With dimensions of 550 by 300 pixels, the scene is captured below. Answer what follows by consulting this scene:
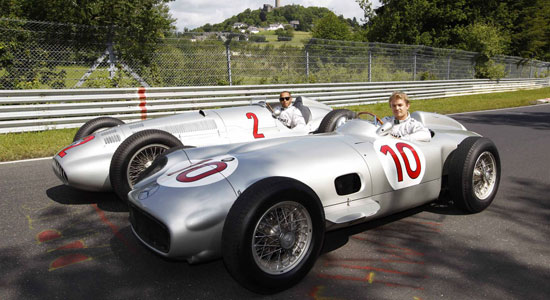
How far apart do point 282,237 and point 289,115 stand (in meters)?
3.31

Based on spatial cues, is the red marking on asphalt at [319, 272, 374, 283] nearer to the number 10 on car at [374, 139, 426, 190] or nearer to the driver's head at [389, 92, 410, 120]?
the number 10 on car at [374, 139, 426, 190]

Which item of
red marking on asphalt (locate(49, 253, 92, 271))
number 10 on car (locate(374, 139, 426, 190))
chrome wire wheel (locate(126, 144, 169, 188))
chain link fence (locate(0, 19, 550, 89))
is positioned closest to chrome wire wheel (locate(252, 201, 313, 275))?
number 10 on car (locate(374, 139, 426, 190))

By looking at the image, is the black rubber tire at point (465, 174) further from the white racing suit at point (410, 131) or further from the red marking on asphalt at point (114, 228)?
the red marking on asphalt at point (114, 228)

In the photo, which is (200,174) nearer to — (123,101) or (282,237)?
(282,237)

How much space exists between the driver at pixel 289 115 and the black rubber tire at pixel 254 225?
311cm

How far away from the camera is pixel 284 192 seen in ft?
9.08

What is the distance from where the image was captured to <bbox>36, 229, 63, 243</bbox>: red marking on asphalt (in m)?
3.80

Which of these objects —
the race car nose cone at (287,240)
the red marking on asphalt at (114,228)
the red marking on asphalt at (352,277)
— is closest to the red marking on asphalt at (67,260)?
the red marking on asphalt at (114,228)

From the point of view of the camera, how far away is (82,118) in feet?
31.2

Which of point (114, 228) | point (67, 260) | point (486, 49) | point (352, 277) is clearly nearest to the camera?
point (352, 277)

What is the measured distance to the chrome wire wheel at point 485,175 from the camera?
444 cm

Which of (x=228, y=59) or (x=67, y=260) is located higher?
(x=228, y=59)

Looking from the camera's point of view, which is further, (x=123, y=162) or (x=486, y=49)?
(x=486, y=49)

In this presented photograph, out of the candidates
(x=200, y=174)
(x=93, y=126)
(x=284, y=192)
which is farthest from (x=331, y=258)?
(x=93, y=126)
